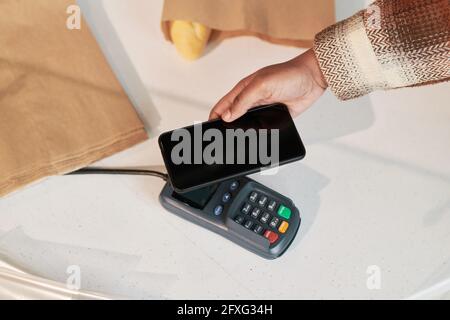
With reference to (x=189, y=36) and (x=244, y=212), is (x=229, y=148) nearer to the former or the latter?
(x=244, y=212)

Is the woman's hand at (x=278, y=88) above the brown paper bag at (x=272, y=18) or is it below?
below

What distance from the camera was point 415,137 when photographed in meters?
0.62

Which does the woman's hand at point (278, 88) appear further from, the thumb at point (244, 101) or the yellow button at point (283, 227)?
the yellow button at point (283, 227)

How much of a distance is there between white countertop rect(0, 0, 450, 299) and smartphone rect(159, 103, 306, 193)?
59 mm

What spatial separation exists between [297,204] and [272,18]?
0.82ft

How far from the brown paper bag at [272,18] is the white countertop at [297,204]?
5 cm

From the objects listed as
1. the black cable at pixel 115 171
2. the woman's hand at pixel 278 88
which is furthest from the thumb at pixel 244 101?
the black cable at pixel 115 171

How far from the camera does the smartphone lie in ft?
1.75

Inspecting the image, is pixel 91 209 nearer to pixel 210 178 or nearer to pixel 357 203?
→ pixel 210 178

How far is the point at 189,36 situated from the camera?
632mm

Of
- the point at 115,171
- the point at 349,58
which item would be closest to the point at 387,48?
the point at 349,58

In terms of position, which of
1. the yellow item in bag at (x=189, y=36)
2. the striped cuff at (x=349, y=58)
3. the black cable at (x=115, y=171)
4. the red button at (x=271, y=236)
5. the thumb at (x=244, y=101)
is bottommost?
the red button at (x=271, y=236)

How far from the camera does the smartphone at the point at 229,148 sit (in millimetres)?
534
